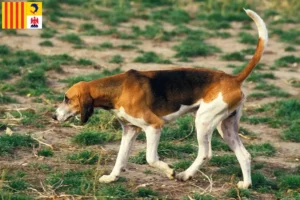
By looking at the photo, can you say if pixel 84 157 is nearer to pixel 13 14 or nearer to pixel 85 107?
pixel 85 107

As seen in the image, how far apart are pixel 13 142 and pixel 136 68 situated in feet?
17.4

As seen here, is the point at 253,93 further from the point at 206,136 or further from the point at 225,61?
the point at 206,136

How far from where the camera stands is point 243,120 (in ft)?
34.6

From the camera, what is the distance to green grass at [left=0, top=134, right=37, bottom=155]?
27.1 ft

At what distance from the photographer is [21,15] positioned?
52.6 ft

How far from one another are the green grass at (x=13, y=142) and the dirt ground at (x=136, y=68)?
118 millimetres

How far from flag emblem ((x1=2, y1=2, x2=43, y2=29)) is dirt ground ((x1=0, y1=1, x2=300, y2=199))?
0.18 metres

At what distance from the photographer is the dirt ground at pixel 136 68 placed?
7.61 metres

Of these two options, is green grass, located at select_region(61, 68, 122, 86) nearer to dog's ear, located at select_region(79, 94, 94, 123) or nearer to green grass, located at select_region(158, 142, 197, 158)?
green grass, located at select_region(158, 142, 197, 158)

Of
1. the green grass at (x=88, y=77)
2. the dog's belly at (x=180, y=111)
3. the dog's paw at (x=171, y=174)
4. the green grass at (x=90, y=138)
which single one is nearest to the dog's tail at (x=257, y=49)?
the dog's belly at (x=180, y=111)

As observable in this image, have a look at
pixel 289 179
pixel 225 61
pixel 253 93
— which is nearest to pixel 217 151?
pixel 289 179

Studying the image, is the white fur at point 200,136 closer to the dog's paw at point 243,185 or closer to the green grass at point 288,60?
the dog's paw at point 243,185

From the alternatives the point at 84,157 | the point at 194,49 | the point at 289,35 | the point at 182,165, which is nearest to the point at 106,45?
the point at 194,49

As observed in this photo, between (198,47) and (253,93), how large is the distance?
10.9ft
